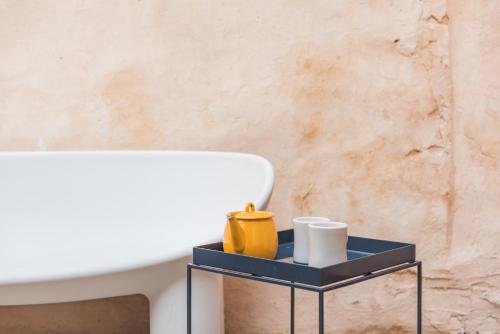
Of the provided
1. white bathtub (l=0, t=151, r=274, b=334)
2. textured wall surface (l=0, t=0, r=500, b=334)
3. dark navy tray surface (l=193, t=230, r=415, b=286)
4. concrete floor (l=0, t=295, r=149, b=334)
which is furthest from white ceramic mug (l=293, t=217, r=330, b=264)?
concrete floor (l=0, t=295, r=149, b=334)

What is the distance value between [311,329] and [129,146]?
0.76m

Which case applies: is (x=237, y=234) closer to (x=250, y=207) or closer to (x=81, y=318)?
(x=250, y=207)

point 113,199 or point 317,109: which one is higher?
point 317,109

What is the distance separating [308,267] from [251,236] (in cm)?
16

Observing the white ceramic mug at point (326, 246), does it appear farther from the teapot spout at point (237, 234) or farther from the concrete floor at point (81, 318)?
the concrete floor at point (81, 318)

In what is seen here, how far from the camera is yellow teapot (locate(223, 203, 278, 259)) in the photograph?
1139 millimetres

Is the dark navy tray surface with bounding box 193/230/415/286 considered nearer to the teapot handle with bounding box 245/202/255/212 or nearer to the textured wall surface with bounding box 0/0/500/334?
the teapot handle with bounding box 245/202/255/212

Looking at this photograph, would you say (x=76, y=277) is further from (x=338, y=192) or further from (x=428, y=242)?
(x=428, y=242)

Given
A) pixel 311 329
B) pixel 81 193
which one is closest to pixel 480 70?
pixel 311 329

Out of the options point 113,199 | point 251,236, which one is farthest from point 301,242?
point 113,199

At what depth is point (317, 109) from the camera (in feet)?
6.51

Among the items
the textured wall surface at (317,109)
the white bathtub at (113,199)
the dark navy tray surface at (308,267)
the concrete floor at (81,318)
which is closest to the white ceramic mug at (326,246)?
the dark navy tray surface at (308,267)

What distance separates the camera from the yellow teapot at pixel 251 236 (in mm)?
1139

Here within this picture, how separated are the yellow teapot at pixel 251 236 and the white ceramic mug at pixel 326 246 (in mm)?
98
